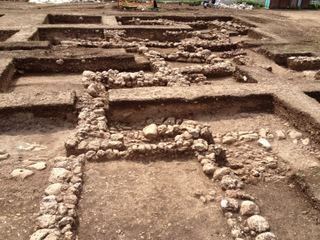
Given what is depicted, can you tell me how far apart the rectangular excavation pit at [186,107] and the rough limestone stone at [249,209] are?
211 cm

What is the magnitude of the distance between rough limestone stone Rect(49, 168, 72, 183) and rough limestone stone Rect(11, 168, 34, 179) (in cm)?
32

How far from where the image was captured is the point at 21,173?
10.5 feet

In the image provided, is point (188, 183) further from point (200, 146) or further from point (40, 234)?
point (40, 234)

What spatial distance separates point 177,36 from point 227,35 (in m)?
1.89

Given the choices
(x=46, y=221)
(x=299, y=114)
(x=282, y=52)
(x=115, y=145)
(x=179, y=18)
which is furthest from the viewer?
(x=179, y=18)

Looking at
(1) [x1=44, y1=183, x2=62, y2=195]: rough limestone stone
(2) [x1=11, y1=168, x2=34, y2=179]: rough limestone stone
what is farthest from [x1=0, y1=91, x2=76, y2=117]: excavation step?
(1) [x1=44, y1=183, x2=62, y2=195]: rough limestone stone

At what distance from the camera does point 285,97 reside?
4.83m

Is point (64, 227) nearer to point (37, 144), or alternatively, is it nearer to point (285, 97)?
point (37, 144)

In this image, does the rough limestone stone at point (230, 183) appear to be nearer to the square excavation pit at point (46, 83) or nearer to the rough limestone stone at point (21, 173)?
the rough limestone stone at point (21, 173)

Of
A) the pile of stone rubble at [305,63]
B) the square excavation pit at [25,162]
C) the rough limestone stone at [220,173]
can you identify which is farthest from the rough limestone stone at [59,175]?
the pile of stone rubble at [305,63]

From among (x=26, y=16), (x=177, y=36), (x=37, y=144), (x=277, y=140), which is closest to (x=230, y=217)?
(x=277, y=140)

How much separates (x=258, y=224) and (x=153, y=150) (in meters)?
1.60

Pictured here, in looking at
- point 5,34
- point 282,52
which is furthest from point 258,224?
point 5,34

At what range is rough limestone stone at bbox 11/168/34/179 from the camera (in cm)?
319
